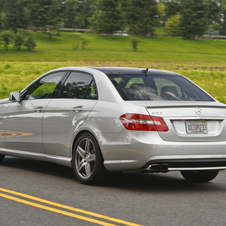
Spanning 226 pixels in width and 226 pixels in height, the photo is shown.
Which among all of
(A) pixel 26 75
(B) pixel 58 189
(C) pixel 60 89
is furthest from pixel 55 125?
(A) pixel 26 75

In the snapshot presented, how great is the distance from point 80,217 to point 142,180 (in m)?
2.55

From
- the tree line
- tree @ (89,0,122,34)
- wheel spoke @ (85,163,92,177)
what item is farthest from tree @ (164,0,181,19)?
wheel spoke @ (85,163,92,177)

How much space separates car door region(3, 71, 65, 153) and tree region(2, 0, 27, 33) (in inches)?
4888

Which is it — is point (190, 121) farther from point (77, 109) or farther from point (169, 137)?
point (77, 109)

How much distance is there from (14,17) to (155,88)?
5045 inches

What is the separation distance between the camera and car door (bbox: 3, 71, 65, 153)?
26.3ft

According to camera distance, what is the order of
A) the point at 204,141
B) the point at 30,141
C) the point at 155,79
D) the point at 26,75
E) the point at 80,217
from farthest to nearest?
the point at 26,75, the point at 30,141, the point at 155,79, the point at 204,141, the point at 80,217

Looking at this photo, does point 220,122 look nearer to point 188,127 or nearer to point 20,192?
point 188,127

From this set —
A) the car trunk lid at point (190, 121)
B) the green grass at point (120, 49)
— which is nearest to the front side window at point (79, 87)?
the car trunk lid at point (190, 121)

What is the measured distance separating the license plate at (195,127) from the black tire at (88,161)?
1210 millimetres

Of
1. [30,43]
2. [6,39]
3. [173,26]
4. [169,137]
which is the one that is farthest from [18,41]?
[169,137]

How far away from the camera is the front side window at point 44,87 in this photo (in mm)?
8062

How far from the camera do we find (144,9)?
136m

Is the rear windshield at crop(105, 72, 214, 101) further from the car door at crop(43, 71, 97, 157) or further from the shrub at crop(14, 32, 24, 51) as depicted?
the shrub at crop(14, 32, 24, 51)
